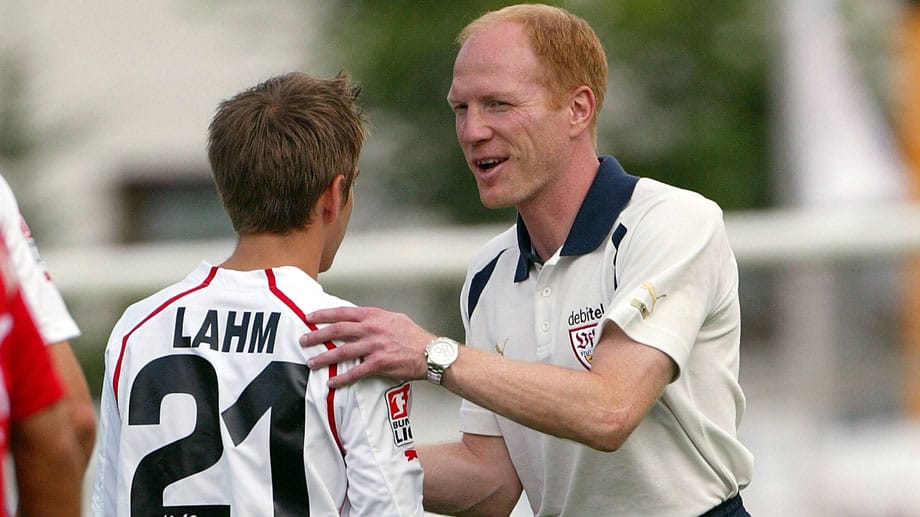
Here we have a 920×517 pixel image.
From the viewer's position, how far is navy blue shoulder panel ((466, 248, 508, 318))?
3730 millimetres

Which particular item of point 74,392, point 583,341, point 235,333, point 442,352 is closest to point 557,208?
point 583,341

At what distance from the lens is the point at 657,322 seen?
3.13 metres

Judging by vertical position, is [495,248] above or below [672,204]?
below

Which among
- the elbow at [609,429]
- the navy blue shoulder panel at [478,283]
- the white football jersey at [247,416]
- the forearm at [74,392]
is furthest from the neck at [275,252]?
the navy blue shoulder panel at [478,283]

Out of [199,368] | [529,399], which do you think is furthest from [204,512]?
[529,399]

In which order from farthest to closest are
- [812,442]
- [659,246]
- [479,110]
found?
[812,442] → [479,110] → [659,246]

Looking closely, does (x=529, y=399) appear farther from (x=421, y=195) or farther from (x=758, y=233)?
(x=421, y=195)

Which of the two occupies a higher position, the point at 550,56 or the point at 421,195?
the point at 550,56

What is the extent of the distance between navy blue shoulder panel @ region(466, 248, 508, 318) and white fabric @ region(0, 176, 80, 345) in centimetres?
137

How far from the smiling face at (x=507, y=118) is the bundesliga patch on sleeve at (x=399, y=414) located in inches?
30.8

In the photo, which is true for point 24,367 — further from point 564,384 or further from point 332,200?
point 564,384

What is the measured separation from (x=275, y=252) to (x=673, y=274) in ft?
2.94

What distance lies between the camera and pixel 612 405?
9.93 ft

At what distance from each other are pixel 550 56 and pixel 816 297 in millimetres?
4292
